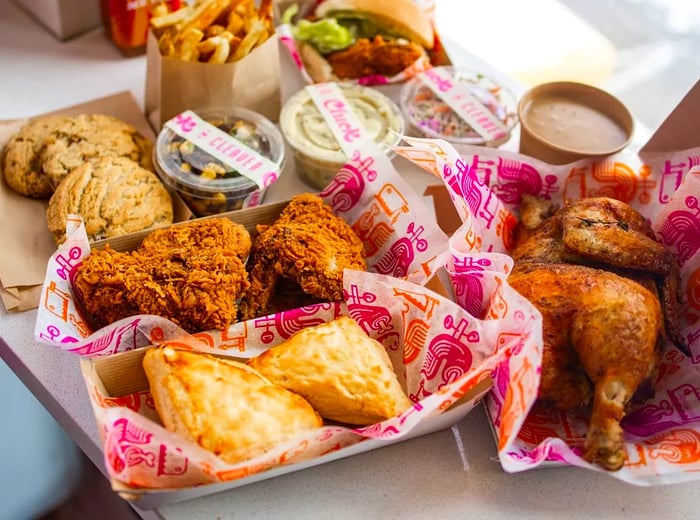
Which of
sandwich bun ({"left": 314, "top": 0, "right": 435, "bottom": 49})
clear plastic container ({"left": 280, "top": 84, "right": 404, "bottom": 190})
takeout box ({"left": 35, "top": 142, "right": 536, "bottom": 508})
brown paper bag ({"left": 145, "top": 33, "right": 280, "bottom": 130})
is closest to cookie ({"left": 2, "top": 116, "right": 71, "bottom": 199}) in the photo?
brown paper bag ({"left": 145, "top": 33, "right": 280, "bottom": 130})

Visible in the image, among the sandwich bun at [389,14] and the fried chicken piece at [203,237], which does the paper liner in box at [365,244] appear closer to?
the fried chicken piece at [203,237]

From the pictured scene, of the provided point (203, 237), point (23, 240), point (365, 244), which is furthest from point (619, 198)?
point (23, 240)

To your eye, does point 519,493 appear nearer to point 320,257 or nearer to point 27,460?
point 320,257

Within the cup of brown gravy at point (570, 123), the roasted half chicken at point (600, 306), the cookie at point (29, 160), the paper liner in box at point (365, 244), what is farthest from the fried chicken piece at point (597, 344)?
the cookie at point (29, 160)

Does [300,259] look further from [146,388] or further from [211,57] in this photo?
[211,57]

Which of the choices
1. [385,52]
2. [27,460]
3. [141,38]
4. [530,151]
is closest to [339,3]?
[385,52]

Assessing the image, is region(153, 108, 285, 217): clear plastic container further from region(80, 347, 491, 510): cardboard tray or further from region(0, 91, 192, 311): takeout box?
region(80, 347, 491, 510): cardboard tray
